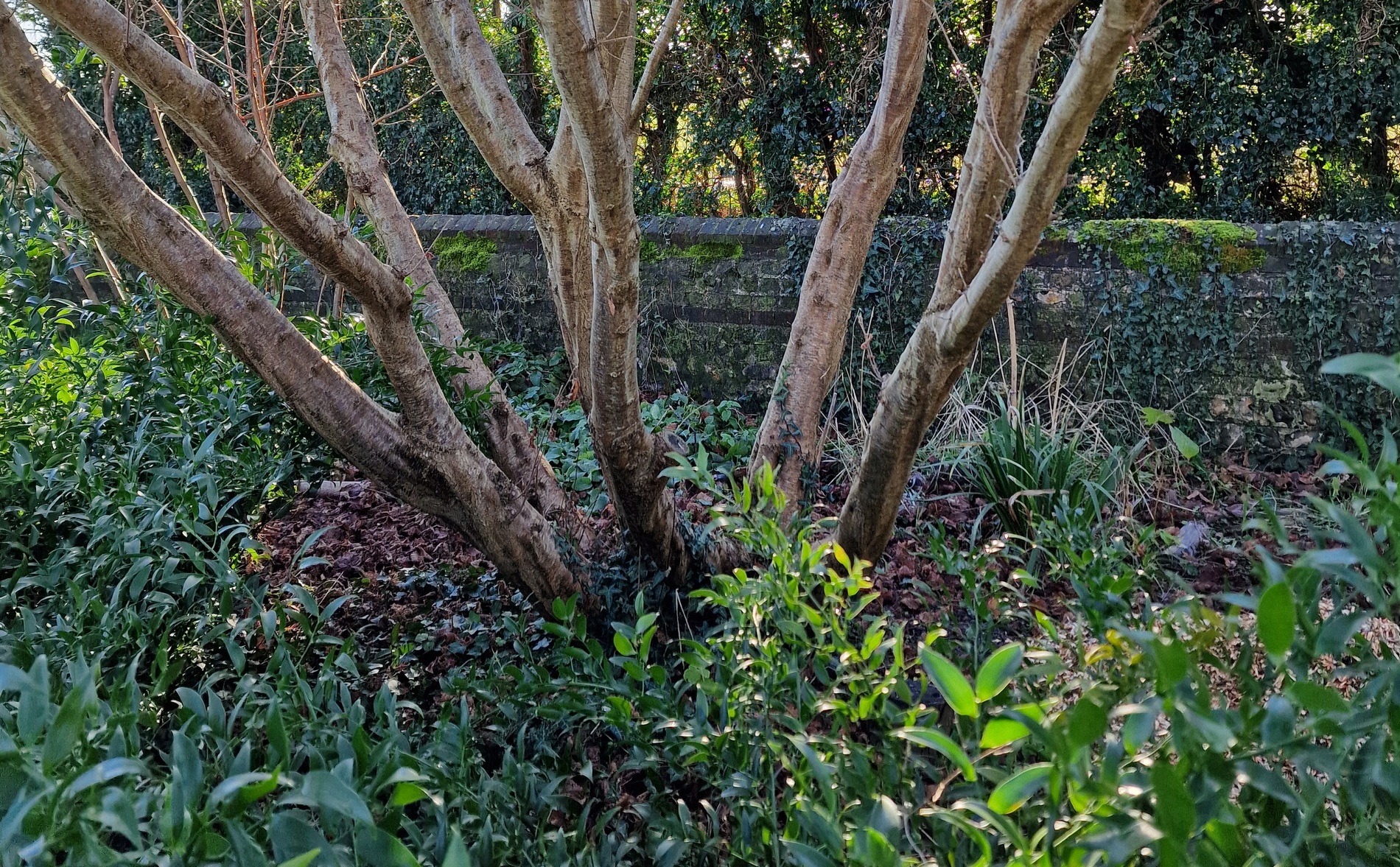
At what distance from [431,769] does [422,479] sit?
4.42ft

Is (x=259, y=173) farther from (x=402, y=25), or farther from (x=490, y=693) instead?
(x=402, y=25)

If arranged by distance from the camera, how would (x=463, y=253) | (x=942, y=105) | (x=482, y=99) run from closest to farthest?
(x=482, y=99), (x=463, y=253), (x=942, y=105)

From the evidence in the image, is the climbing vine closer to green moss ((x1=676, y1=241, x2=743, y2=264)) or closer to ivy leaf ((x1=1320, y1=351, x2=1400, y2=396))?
green moss ((x1=676, y1=241, x2=743, y2=264))

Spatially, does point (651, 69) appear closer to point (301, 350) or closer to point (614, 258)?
point (614, 258)

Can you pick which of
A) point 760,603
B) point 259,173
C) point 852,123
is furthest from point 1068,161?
point 852,123

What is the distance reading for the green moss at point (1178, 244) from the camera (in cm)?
493

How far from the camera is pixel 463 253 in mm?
6863

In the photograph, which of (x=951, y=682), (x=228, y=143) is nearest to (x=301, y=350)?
(x=228, y=143)

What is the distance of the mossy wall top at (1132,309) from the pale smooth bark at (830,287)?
1.84 metres

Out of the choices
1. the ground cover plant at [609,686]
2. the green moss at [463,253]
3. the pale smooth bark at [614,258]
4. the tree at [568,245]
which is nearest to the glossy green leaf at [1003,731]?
the ground cover plant at [609,686]

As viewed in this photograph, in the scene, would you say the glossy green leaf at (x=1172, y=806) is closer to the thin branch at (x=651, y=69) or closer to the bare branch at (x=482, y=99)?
the thin branch at (x=651, y=69)

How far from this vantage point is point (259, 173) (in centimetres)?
217

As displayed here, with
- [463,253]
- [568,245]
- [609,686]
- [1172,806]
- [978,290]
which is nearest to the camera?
[1172,806]

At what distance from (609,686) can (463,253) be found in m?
5.66
